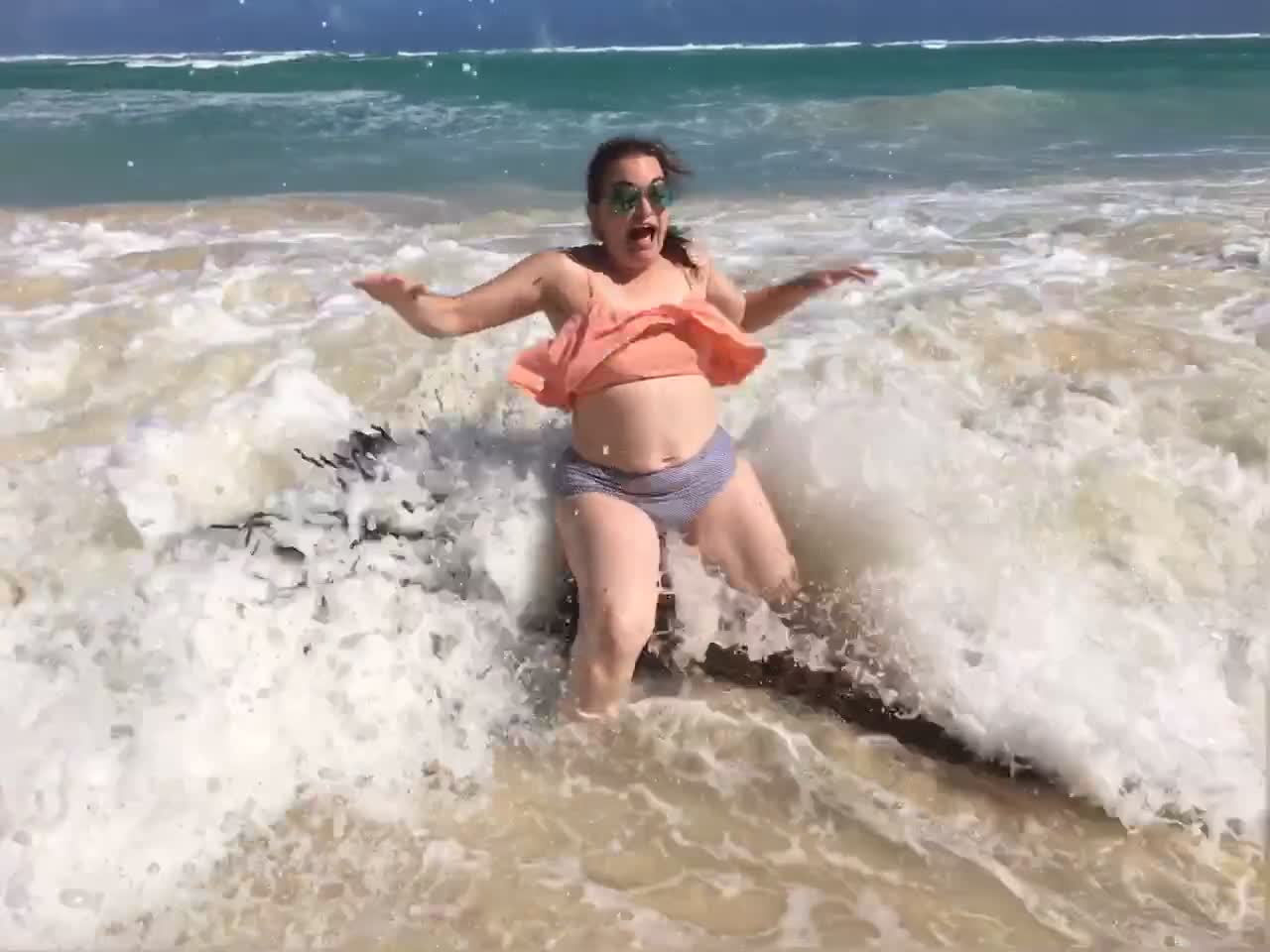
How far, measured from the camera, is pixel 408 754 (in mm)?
2529

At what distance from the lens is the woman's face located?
9.34ft

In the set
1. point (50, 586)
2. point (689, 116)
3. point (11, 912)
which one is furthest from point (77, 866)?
point (689, 116)

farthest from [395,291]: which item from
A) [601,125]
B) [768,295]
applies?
[601,125]

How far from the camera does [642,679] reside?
2.87 metres

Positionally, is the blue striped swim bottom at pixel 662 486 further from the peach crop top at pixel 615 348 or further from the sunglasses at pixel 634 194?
the sunglasses at pixel 634 194

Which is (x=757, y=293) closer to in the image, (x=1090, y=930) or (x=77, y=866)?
(x=1090, y=930)

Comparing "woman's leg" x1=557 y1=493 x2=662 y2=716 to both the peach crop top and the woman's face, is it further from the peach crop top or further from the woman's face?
the woman's face

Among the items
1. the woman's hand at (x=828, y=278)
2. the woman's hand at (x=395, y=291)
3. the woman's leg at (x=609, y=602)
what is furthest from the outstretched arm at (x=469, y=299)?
the woman's hand at (x=828, y=278)

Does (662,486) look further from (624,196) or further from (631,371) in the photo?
(624,196)

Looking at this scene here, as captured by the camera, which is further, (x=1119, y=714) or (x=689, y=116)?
(x=689, y=116)

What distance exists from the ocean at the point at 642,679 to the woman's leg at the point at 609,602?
0.12 meters

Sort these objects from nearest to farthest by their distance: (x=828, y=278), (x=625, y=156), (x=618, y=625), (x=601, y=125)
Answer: (x=618, y=625), (x=625, y=156), (x=828, y=278), (x=601, y=125)

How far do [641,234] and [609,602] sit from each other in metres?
1.07

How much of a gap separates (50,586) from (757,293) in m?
2.39
